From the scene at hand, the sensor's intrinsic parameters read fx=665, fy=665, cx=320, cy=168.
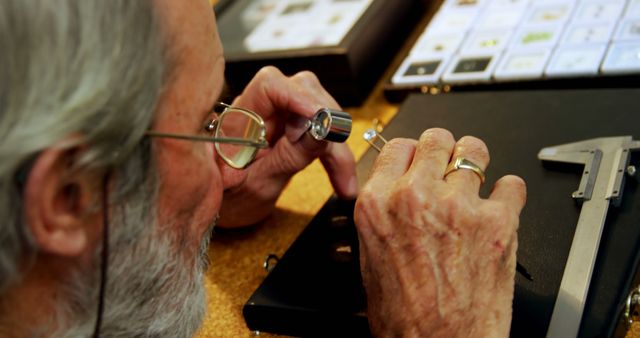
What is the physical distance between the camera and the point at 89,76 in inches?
18.2

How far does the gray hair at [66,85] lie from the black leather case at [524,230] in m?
0.28

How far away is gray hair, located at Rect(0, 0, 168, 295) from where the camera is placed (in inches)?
17.3

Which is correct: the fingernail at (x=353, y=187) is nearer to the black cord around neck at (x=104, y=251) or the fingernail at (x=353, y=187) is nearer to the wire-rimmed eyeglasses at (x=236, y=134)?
the wire-rimmed eyeglasses at (x=236, y=134)

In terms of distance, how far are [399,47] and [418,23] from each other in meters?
0.10

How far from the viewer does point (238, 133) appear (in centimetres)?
85

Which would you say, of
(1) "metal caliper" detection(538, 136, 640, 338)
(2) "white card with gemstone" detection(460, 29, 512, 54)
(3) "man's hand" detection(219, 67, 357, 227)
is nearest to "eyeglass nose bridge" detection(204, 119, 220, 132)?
(3) "man's hand" detection(219, 67, 357, 227)

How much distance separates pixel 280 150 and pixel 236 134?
0.06 meters

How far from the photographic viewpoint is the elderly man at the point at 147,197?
1.48 ft

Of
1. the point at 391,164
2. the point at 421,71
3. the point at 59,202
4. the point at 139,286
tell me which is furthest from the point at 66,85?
the point at 421,71

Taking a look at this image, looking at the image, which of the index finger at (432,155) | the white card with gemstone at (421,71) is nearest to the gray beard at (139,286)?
the index finger at (432,155)

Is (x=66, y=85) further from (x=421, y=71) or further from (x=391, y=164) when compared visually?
(x=421, y=71)

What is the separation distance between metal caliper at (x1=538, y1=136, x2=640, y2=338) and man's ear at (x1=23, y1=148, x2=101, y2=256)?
40cm

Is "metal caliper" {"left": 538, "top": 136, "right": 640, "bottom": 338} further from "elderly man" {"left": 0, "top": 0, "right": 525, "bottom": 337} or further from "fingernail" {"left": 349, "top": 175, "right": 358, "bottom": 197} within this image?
"fingernail" {"left": 349, "top": 175, "right": 358, "bottom": 197}

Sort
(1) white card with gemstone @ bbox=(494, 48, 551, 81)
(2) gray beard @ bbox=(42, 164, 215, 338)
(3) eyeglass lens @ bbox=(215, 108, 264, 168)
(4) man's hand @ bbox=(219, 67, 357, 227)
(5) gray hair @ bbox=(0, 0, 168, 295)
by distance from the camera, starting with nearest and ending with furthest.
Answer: (5) gray hair @ bbox=(0, 0, 168, 295), (2) gray beard @ bbox=(42, 164, 215, 338), (3) eyeglass lens @ bbox=(215, 108, 264, 168), (4) man's hand @ bbox=(219, 67, 357, 227), (1) white card with gemstone @ bbox=(494, 48, 551, 81)
